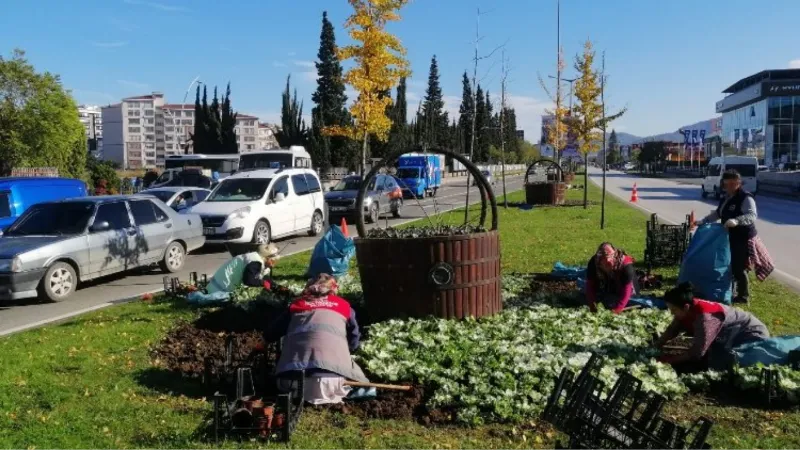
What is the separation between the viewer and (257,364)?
631cm

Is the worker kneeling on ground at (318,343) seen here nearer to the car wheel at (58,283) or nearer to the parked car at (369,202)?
the car wheel at (58,283)

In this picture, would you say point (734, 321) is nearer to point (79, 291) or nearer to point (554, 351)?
point (554, 351)

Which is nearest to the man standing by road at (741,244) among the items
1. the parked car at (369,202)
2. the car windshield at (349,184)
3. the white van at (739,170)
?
the parked car at (369,202)

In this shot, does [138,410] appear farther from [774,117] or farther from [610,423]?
[774,117]

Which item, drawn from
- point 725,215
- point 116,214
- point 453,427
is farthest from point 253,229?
point 453,427

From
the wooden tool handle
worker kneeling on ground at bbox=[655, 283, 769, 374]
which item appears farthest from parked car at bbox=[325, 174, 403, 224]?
the wooden tool handle

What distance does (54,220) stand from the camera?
11570 mm

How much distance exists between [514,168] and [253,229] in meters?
92.2

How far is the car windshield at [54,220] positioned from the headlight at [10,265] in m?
1.18

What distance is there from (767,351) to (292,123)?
60838 millimetres

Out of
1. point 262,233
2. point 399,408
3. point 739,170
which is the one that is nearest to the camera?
point 399,408

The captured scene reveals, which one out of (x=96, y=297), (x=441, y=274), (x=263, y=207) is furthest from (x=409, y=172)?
(x=441, y=274)

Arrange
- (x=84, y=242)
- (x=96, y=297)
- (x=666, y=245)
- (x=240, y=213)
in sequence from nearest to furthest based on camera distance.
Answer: (x=96, y=297)
(x=84, y=242)
(x=666, y=245)
(x=240, y=213)

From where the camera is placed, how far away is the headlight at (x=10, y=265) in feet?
33.0
